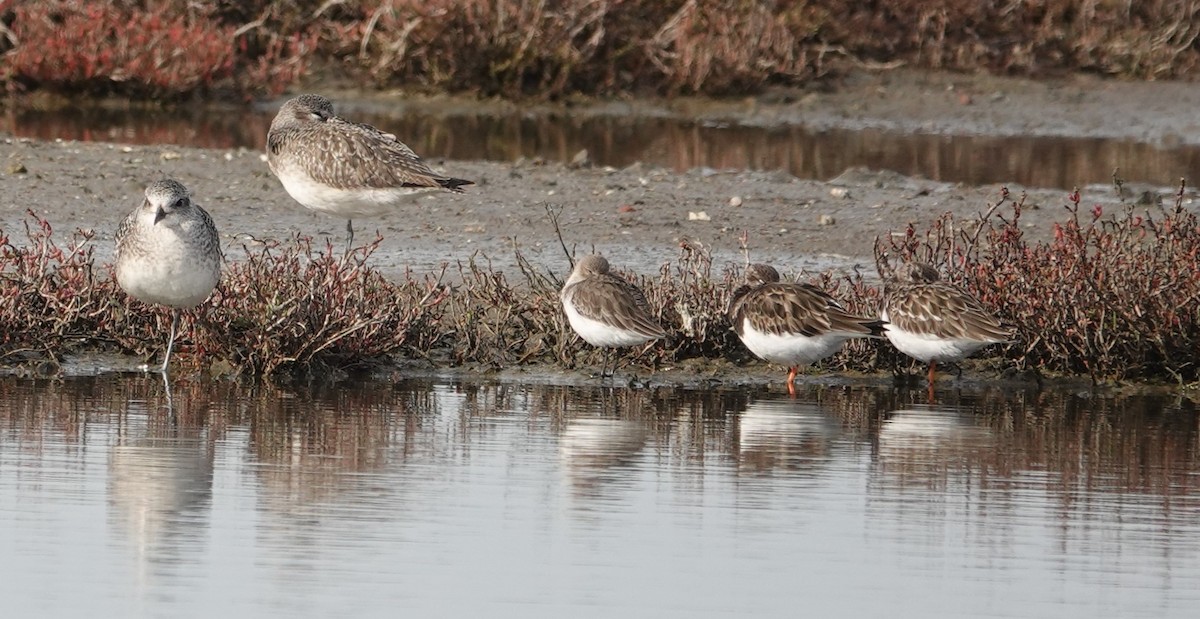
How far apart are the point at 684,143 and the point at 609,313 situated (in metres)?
10.3

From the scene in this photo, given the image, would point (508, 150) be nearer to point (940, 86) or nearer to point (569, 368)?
point (940, 86)

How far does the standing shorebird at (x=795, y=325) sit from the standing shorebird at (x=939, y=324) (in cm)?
17

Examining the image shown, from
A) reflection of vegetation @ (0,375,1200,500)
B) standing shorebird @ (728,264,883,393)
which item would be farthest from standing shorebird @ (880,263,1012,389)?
reflection of vegetation @ (0,375,1200,500)

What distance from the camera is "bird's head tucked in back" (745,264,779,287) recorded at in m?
11.2

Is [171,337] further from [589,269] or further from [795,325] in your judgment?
[795,325]

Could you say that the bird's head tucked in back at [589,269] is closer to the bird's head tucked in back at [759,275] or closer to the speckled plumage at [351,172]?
the bird's head tucked in back at [759,275]

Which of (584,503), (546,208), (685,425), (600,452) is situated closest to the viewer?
(584,503)

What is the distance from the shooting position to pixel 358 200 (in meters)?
13.0

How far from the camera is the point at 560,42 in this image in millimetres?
23391

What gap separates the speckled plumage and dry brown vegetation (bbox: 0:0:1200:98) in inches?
380

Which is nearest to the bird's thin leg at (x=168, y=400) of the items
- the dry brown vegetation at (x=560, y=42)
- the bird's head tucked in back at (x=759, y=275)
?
the bird's head tucked in back at (x=759, y=275)

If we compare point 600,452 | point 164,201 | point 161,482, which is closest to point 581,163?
point 164,201

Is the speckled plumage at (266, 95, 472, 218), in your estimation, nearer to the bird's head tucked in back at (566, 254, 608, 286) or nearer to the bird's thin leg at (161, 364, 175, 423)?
the bird's head tucked in back at (566, 254, 608, 286)

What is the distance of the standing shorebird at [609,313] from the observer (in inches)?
415
